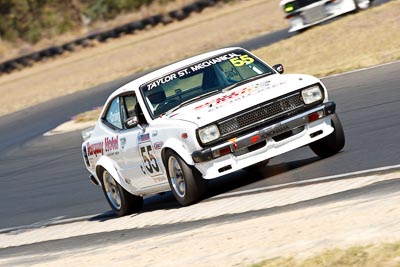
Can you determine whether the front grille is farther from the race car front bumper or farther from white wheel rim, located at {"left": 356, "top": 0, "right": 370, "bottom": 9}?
white wheel rim, located at {"left": 356, "top": 0, "right": 370, "bottom": 9}

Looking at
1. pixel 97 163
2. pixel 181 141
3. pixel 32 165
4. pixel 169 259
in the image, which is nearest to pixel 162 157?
pixel 181 141

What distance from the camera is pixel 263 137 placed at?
11.1 meters

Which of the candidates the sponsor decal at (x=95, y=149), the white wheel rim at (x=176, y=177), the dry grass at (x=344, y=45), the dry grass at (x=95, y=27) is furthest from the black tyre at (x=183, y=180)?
the dry grass at (x=95, y=27)

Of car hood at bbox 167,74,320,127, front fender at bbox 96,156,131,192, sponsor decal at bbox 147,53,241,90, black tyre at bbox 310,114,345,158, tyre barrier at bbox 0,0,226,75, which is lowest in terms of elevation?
black tyre at bbox 310,114,345,158

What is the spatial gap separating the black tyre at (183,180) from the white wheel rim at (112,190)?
1.48 metres

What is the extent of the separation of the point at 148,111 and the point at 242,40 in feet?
84.9

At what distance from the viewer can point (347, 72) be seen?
21.2 meters

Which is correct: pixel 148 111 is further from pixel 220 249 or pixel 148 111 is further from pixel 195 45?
pixel 195 45

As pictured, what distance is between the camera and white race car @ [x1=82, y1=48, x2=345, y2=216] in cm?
1109

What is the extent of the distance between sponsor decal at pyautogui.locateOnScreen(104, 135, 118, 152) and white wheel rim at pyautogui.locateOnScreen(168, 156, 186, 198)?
124 centimetres

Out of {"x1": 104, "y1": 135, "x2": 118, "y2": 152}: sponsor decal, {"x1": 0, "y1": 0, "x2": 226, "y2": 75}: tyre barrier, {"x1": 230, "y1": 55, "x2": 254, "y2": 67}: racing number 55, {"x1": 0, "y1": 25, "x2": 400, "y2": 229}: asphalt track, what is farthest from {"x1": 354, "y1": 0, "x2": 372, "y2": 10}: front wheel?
{"x1": 0, "y1": 0, "x2": 226, "y2": 75}: tyre barrier

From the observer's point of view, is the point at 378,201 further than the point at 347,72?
No

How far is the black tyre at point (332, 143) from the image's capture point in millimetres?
11820

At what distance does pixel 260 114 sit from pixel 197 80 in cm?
125
